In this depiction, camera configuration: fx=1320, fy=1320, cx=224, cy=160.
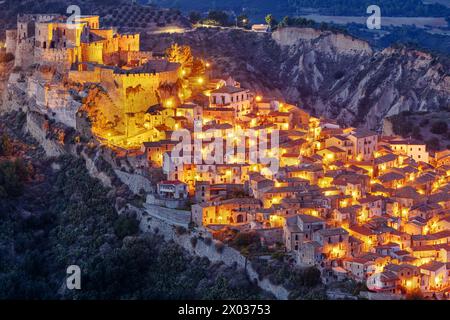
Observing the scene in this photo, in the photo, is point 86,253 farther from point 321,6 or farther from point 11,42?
point 321,6

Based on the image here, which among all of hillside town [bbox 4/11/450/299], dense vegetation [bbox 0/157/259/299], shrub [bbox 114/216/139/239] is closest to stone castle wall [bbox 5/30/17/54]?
hillside town [bbox 4/11/450/299]

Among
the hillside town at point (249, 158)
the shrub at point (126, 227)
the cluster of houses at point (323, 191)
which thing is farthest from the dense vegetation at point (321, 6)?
the shrub at point (126, 227)

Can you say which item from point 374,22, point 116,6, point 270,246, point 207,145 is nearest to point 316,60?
point 116,6

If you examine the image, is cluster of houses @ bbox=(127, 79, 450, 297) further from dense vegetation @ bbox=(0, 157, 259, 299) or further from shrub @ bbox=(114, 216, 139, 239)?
dense vegetation @ bbox=(0, 157, 259, 299)

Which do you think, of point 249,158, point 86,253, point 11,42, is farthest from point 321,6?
point 86,253

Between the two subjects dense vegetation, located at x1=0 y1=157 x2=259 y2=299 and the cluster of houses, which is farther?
dense vegetation, located at x1=0 y1=157 x2=259 y2=299

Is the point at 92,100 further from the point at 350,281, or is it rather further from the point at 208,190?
the point at 350,281
